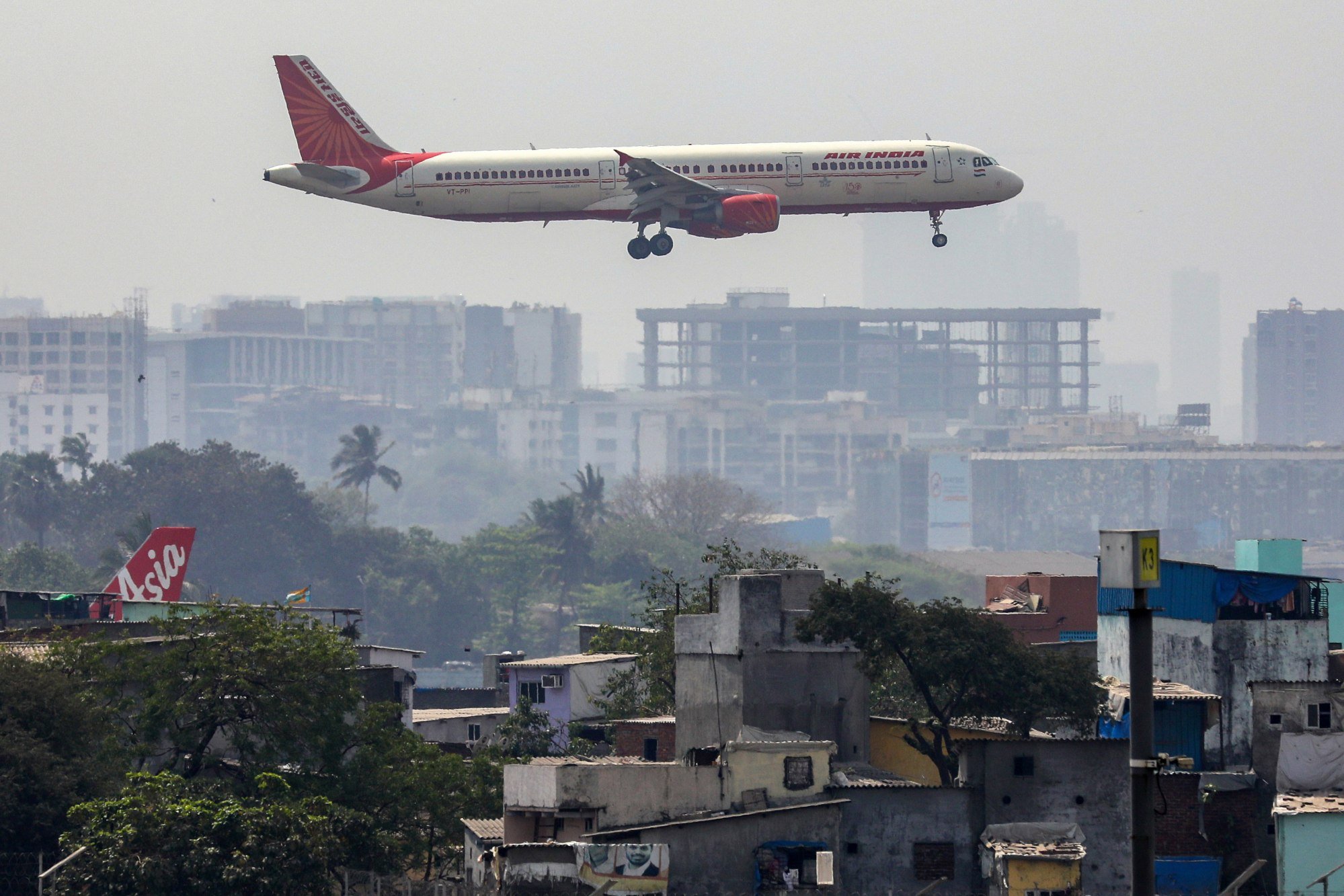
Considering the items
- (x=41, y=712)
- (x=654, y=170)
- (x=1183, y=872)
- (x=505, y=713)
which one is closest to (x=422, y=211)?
(x=654, y=170)

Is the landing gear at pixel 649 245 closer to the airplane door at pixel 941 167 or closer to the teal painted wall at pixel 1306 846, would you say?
the airplane door at pixel 941 167

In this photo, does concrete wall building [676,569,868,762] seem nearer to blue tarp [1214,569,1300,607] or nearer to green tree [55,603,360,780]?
green tree [55,603,360,780]

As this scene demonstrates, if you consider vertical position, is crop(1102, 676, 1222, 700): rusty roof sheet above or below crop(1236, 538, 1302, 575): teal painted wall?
below

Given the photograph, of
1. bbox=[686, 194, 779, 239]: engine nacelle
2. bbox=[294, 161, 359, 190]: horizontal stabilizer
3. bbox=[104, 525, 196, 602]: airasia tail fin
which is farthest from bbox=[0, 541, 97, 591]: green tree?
bbox=[686, 194, 779, 239]: engine nacelle

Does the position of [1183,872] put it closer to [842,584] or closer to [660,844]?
[842,584]

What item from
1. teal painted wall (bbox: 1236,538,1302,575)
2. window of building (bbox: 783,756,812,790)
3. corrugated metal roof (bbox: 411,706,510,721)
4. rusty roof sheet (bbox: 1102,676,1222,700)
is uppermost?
teal painted wall (bbox: 1236,538,1302,575)

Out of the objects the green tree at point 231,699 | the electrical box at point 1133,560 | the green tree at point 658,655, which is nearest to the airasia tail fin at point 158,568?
the green tree at point 658,655
